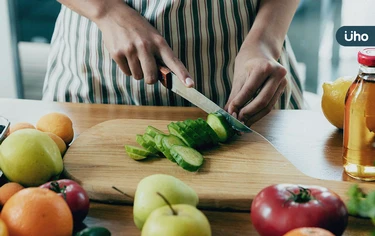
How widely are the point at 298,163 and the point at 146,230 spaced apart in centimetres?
53

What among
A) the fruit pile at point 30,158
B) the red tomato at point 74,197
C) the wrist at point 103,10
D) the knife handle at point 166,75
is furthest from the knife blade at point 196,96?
the red tomato at point 74,197

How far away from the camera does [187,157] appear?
1298mm

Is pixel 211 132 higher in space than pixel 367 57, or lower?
lower

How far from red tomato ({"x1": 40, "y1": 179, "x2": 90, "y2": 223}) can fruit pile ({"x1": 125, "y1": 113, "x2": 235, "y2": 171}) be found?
0.26m

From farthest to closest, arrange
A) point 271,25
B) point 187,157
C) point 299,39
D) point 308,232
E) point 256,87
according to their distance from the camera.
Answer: point 299,39
point 271,25
point 256,87
point 187,157
point 308,232

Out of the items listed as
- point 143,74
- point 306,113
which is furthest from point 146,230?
point 306,113

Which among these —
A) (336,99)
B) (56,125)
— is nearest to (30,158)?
(56,125)

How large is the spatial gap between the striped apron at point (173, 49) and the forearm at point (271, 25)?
0.05m

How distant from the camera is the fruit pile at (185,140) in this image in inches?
51.3

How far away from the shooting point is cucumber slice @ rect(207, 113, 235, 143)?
1419 mm

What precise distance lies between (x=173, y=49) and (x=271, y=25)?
270 mm

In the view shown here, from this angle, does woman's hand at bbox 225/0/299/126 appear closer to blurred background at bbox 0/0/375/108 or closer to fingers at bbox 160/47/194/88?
fingers at bbox 160/47/194/88

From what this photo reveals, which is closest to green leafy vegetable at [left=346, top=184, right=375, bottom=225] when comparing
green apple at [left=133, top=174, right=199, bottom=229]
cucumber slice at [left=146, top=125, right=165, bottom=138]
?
green apple at [left=133, top=174, right=199, bottom=229]

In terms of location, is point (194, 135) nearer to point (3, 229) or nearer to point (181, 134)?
point (181, 134)
